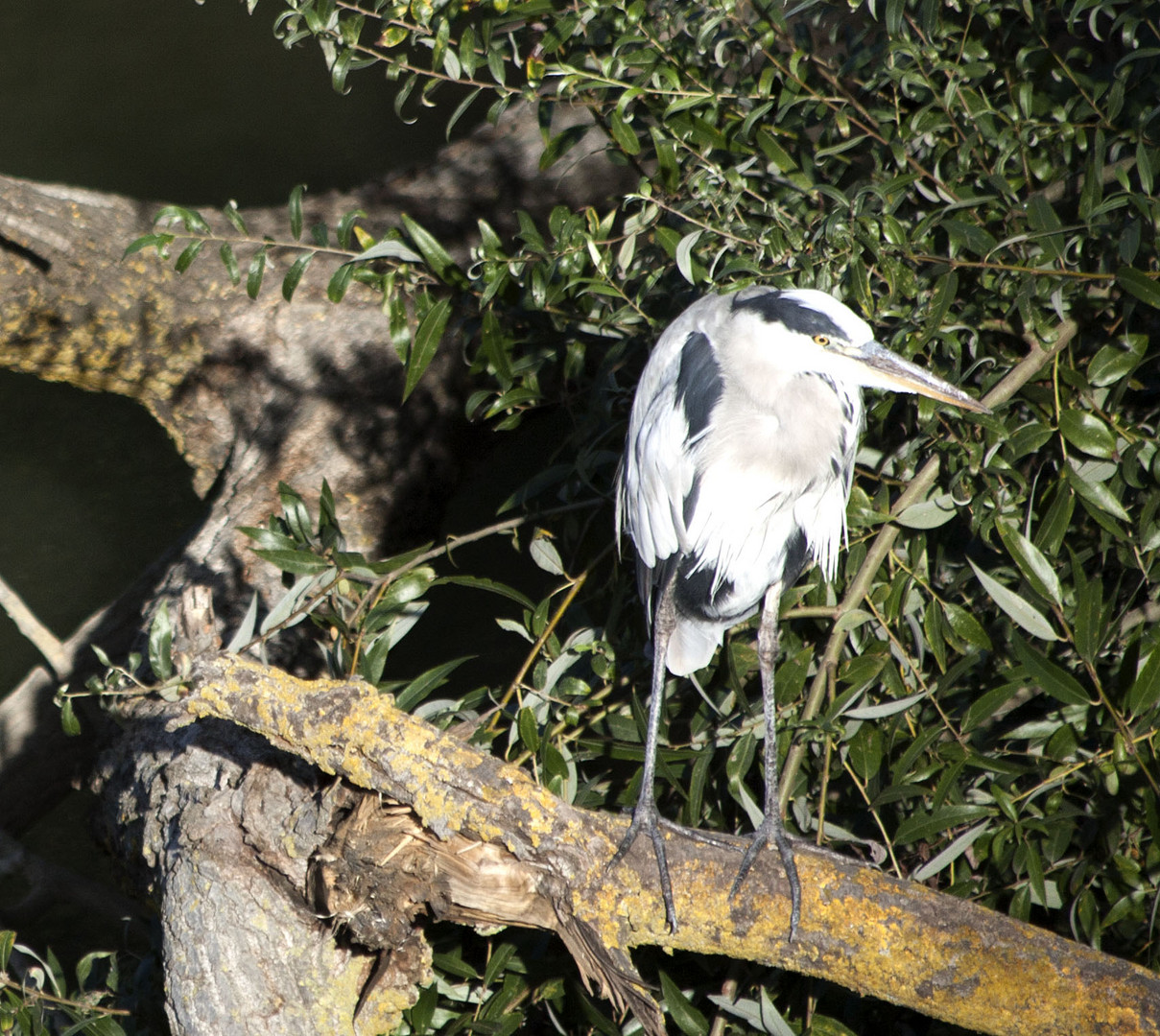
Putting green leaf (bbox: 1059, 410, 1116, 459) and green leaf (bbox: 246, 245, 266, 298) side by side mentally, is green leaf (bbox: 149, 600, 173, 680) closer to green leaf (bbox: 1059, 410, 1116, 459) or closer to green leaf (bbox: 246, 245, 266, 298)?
green leaf (bbox: 246, 245, 266, 298)

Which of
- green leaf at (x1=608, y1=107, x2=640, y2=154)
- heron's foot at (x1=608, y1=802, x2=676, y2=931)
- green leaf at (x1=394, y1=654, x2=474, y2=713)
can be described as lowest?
heron's foot at (x1=608, y1=802, x2=676, y2=931)

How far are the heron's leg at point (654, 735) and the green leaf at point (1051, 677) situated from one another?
0.37m

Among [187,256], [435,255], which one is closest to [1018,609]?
[435,255]

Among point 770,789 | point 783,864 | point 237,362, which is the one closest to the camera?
point 783,864

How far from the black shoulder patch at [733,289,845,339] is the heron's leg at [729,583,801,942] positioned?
0.34 meters

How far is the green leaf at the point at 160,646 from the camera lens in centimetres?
115

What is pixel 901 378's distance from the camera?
1022 mm

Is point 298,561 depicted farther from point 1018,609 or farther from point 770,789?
point 1018,609

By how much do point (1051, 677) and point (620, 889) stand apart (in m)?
0.44

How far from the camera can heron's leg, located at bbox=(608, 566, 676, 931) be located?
1013 millimetres

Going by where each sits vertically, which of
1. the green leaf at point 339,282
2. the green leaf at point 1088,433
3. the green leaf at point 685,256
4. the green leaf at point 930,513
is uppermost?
the green leaf at point 339,282

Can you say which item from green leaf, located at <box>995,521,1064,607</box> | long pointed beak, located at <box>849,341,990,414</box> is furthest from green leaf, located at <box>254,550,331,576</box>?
green leaf, located at <box>995,521,1064,607</box>

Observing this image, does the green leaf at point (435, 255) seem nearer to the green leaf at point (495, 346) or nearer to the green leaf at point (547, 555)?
the green leaf at point (495, 346)

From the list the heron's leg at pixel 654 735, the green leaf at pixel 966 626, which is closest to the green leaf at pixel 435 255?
the heron's leg at pixel 654 735
